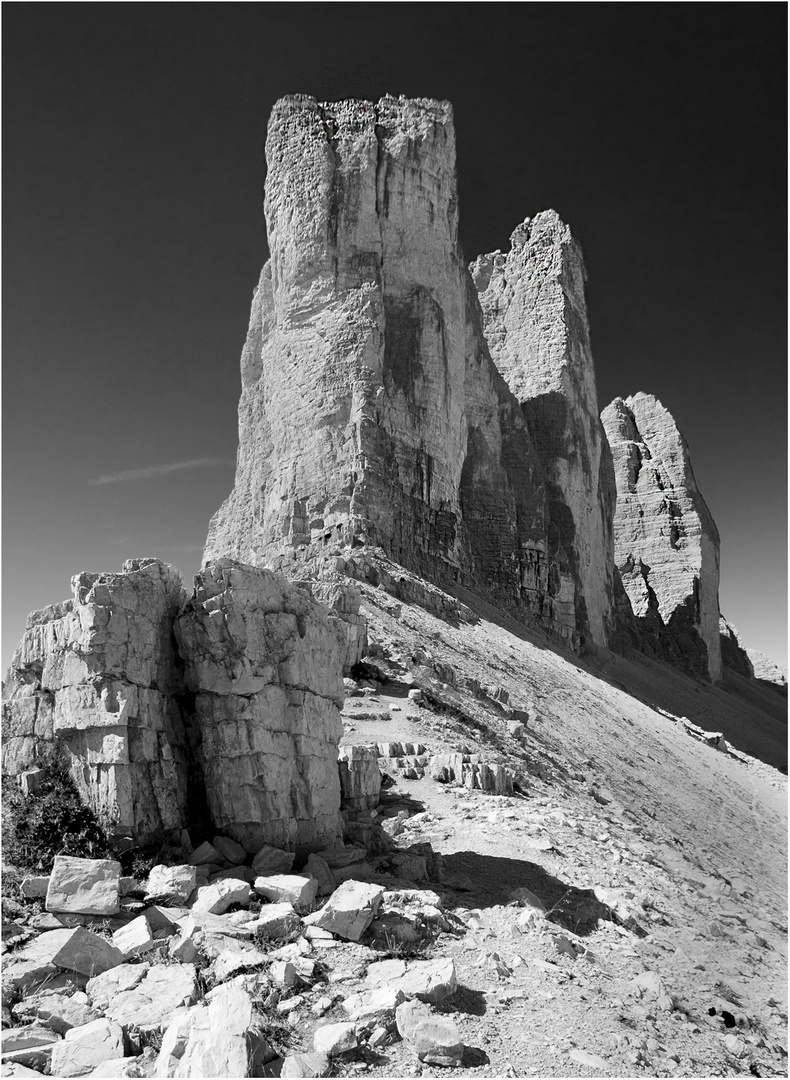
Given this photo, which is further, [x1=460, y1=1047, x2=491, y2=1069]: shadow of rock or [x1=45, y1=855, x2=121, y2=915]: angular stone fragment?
[x1=45, y1=855, x2=121, y2=915]: angular stone fragment

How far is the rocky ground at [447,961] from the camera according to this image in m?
4.60

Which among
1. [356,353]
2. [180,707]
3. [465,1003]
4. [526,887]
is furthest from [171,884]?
[356,353]

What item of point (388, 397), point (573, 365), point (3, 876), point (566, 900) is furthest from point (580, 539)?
point (3, 876)

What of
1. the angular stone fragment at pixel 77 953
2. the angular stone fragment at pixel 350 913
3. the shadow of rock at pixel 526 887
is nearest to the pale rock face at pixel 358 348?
the shadow of rock at pixel 526 887

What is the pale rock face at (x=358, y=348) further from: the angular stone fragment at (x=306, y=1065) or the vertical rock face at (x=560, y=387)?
the angular stone fragment at (x=306, y=1065)

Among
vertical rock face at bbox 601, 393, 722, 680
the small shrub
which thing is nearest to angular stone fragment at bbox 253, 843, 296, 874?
the small shrub

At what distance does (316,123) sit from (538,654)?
89.4 feet

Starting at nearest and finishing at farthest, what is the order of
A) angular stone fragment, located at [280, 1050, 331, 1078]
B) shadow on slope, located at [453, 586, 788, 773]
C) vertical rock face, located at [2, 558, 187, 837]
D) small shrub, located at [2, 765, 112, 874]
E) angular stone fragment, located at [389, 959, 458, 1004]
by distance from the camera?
1. angular stone fragment, located at [280, 1050, 331, 1078]
2. angular stone fragment, located at [389, 959, 458, 1004]
3. small shrub, located at [2, 765, 112, 874]
4. vertical rock face, located at [2, 558, 187, 837]
5. shadow on slope, located at [453, 586, 788, 773]

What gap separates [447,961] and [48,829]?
4.07m

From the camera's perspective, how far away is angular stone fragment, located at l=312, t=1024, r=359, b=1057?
4508 millimetres

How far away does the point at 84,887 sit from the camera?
20.2 ft

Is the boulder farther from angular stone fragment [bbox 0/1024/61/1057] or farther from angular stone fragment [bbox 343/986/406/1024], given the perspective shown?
angular stone fragment [bbox 0/1024/61/1057]

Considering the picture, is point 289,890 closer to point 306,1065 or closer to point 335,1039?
point 335,1039

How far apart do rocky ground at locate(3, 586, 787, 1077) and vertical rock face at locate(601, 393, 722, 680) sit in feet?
169
